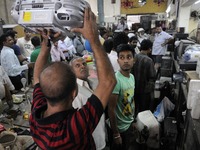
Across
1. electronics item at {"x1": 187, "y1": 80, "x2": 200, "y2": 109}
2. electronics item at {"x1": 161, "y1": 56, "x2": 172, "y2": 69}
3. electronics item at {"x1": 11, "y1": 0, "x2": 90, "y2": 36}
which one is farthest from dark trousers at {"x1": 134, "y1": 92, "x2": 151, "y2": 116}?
electronics item at {"x1": 161, "y1": 56, "x2": 172, "y2": 69}

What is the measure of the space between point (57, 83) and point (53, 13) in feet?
1.53

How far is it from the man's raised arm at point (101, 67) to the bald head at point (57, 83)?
0.13 m

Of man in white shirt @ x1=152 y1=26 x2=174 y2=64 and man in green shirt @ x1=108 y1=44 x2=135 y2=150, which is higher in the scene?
man in white shirt @ x1=152 y1=26 x2=174 y2=64

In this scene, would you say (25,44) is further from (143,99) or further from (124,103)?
(124,103)

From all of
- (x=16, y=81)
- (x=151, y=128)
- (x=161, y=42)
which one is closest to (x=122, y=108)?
(x=151, y=128)

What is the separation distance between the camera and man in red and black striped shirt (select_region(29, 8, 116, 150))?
71cm

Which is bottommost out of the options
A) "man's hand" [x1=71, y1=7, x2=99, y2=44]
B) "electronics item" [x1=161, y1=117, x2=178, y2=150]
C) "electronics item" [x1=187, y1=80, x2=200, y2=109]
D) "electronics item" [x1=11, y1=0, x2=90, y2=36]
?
"electronics item" [x1=161, y1=117, x2=178, y2=150]

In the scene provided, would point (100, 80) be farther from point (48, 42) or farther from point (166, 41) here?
point (166, 41)

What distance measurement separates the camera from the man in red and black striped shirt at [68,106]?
71 cm

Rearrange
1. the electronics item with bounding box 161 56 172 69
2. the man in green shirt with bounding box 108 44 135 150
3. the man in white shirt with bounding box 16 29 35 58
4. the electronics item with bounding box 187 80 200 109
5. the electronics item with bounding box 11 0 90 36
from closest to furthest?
1. the electronics item with bounding box 11 0 90 36
2. the electronics item with bounding box 187 80 200 109
3. the man in green shirt with bounding box 108 44 135 150
4. the man in white shirt with bounding box 16 29 35 58
5. the electronics item with bounding box 161 56 172 69

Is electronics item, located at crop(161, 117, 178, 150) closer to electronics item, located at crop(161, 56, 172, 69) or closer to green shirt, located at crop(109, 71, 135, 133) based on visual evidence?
green shirt, located at crop(109, 71, 135, 133)

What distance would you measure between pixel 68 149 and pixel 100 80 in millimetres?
343

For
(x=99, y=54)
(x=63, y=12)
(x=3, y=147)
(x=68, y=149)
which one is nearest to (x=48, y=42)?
(x=63, y=12)

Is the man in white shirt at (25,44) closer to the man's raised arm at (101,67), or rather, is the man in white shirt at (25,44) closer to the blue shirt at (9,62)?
the blue shirt at (9,62)
